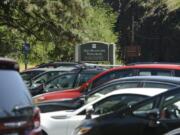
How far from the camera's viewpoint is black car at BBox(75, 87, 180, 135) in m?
7.78

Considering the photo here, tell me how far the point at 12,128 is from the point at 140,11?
250 ft

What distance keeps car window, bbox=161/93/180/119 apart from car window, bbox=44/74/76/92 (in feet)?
29.4

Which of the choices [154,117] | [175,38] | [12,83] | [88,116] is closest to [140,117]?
[154,117]

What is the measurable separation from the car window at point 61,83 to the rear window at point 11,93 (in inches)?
430

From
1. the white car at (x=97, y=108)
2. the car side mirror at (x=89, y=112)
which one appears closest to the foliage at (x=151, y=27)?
the white car at (x=97, y=108)

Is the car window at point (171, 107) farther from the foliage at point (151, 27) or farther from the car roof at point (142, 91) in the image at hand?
the foliage at point (151, 27)

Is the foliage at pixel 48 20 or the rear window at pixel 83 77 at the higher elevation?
the foliage at pixel 48 20

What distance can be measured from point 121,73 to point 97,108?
3908 millimetres

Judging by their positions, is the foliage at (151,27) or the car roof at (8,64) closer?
the car roof at (8,64)

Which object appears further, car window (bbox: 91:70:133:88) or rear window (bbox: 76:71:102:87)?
rear window (bbox: 76:71:102:87)

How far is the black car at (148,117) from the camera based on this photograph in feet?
25.5

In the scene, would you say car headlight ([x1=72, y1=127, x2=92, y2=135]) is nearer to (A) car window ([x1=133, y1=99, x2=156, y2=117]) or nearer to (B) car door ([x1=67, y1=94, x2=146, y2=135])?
(B) car door ([x1=67, y1=94, x2=146, y2=135])

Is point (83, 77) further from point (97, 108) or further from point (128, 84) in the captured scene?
point (97, 108)

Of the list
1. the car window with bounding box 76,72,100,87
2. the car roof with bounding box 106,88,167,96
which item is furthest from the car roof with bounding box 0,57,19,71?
the car window with bounding box 76,72,100,87
